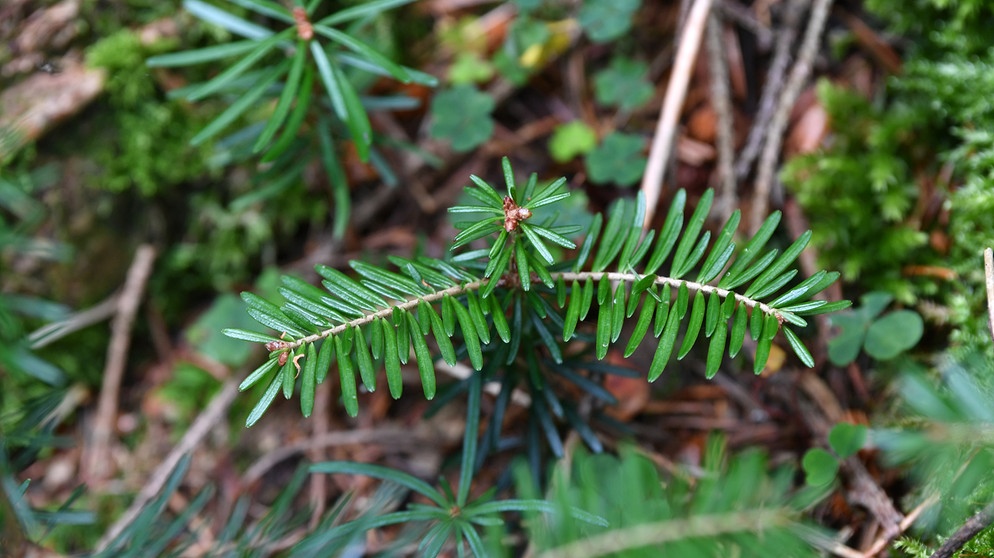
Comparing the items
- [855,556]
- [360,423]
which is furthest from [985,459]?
[360,423]

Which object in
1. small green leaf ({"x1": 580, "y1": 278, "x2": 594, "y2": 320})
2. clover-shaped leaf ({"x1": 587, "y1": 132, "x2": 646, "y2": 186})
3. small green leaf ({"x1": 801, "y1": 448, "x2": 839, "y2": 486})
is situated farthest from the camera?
clover-shaped leaf ({"x1": 587, "y1": 132, "x2": 646, "y2": 186})

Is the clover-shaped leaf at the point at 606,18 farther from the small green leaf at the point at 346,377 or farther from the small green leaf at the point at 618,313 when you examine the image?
the small green leaf at the point at 346,377

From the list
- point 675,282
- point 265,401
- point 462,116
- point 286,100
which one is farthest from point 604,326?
point 462,116

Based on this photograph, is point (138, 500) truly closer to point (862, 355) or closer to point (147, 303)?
point (147, 303)

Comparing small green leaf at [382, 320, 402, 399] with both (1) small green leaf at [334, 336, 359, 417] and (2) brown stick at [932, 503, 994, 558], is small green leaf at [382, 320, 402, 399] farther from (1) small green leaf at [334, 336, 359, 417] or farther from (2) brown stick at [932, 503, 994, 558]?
(2) brown stick at [932, 503, 994, 558]

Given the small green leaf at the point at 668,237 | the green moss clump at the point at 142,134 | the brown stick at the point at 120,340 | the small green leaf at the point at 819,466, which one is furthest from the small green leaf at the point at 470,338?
the brown stick at the point at 120,340

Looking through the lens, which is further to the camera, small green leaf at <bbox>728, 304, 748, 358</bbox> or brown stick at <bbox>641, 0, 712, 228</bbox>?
brown stick at <bbox>641, 0, 712, 228</bbox>

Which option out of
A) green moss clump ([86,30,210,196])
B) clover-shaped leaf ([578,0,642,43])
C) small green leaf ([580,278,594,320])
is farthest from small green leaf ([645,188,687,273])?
green moss clump ([86,30,210,196])
